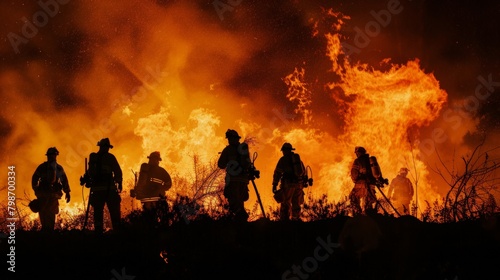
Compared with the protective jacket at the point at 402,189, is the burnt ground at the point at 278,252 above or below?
below

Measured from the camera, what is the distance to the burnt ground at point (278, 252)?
841 cm

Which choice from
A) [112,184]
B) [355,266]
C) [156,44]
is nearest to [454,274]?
[355,266]

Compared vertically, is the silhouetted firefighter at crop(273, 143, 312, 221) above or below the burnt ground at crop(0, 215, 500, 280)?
above

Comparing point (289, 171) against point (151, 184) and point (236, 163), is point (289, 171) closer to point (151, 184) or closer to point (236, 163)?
point (236, 163)

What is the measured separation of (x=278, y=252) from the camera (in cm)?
894

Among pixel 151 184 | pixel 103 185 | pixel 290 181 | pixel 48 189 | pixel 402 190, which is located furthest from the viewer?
pixel 402 190

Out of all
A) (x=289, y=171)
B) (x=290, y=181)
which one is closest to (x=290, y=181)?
(x=290, y=181)

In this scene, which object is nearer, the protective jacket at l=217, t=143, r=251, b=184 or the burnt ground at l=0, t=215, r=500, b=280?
the burnt ground at l=0, t=215, r=500, b=280

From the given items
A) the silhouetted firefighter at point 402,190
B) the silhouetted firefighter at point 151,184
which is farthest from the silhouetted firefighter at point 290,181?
the silhouetted firefighter at point 402,190

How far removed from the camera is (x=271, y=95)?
1142 inches

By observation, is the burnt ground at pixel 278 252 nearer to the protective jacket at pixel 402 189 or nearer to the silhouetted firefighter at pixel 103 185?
the silhouetted firefighter at pixel 103 185

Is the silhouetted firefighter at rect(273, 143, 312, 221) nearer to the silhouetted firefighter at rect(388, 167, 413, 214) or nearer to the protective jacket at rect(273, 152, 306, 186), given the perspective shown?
the protective jacket at rect(273, 152, 306, 186)

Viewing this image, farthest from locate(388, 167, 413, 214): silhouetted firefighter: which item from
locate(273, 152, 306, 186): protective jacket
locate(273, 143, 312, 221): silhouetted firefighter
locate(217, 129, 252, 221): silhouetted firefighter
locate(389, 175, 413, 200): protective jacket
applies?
locate(217, 129, 252, 221): silhouetted firefighter

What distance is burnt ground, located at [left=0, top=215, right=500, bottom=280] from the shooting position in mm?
8406
